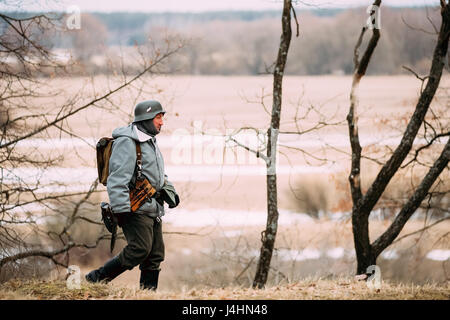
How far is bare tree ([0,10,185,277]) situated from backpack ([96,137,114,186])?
4532mm

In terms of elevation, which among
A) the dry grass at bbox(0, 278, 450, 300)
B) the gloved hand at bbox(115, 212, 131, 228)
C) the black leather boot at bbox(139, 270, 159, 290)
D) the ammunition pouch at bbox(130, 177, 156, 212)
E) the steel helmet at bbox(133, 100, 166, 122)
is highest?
the steel helmet at bbox(133, 100, 166, 122)

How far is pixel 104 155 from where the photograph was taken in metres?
5.71

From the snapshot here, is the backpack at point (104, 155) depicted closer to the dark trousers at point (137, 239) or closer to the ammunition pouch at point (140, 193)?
the ammunition pouch at point (140, 193)

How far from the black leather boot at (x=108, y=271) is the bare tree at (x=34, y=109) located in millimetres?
4338

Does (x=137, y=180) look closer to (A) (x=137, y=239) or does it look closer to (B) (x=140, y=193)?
(B) (x=140, y=193)

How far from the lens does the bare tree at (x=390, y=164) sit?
9953 millimetres

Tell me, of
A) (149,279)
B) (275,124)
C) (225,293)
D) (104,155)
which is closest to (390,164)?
(275,124)

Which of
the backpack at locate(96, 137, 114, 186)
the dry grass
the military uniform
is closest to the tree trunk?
the dry grass

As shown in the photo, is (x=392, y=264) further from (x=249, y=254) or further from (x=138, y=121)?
(x=138, y=121)

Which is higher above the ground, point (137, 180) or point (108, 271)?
point (137, 180)

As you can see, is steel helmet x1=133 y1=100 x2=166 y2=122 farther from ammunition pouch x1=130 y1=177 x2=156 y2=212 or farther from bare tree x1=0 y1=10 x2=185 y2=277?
bare tree x1=0 y1=10 x2=185 y2=277

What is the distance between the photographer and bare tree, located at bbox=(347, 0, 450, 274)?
9.95 metres

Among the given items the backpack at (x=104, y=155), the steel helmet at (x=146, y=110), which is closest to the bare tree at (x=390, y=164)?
the steel helmet at (x=146, y=110)

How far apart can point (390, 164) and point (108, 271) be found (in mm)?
5809
